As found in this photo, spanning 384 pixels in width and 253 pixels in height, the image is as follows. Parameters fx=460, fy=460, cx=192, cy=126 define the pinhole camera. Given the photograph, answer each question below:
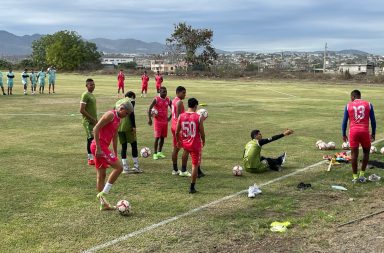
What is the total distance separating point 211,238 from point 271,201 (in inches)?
89.3

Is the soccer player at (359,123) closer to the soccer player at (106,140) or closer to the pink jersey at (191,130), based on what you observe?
the pink jersey at (191,130)

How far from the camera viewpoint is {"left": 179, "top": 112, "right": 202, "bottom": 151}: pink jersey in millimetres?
9195

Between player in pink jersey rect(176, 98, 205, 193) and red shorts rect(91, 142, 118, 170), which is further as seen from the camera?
player in pink jersey rect(176, 98, 205, 193)

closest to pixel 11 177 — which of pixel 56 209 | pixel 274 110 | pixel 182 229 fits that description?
pixel 56 209

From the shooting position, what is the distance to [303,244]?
673cm

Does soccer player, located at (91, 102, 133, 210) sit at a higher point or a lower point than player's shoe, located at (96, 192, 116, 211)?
higher

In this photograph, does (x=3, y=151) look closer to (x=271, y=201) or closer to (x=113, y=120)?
(x=113, y=120)

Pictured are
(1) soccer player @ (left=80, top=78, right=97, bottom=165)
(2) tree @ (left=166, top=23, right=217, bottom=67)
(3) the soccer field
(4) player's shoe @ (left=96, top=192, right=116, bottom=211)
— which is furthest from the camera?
(2) tree @ (left=166, top=23, right=217, bottom=67)

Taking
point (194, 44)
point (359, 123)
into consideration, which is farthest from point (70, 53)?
point (359, 123)

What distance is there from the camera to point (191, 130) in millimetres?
9227

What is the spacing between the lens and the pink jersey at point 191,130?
920 centimetres

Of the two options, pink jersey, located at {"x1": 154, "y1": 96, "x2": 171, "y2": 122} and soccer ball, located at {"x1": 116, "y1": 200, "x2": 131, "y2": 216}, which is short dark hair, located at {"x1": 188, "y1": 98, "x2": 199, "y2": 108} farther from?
pink jersey, located at {"x1": 154, "y1": 96, "x2": 171, "y2": 122}

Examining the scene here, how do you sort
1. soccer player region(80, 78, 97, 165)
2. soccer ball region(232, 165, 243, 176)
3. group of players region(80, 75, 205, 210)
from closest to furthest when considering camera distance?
group of players region(80, 75, 205, 210) < soccer ball region(232, 165, 243, 176) < soccer player region(80, 78, 97, 165)

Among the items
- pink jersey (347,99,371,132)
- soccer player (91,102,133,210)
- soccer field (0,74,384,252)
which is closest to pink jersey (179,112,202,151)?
soccer field (0,74,384,252)
